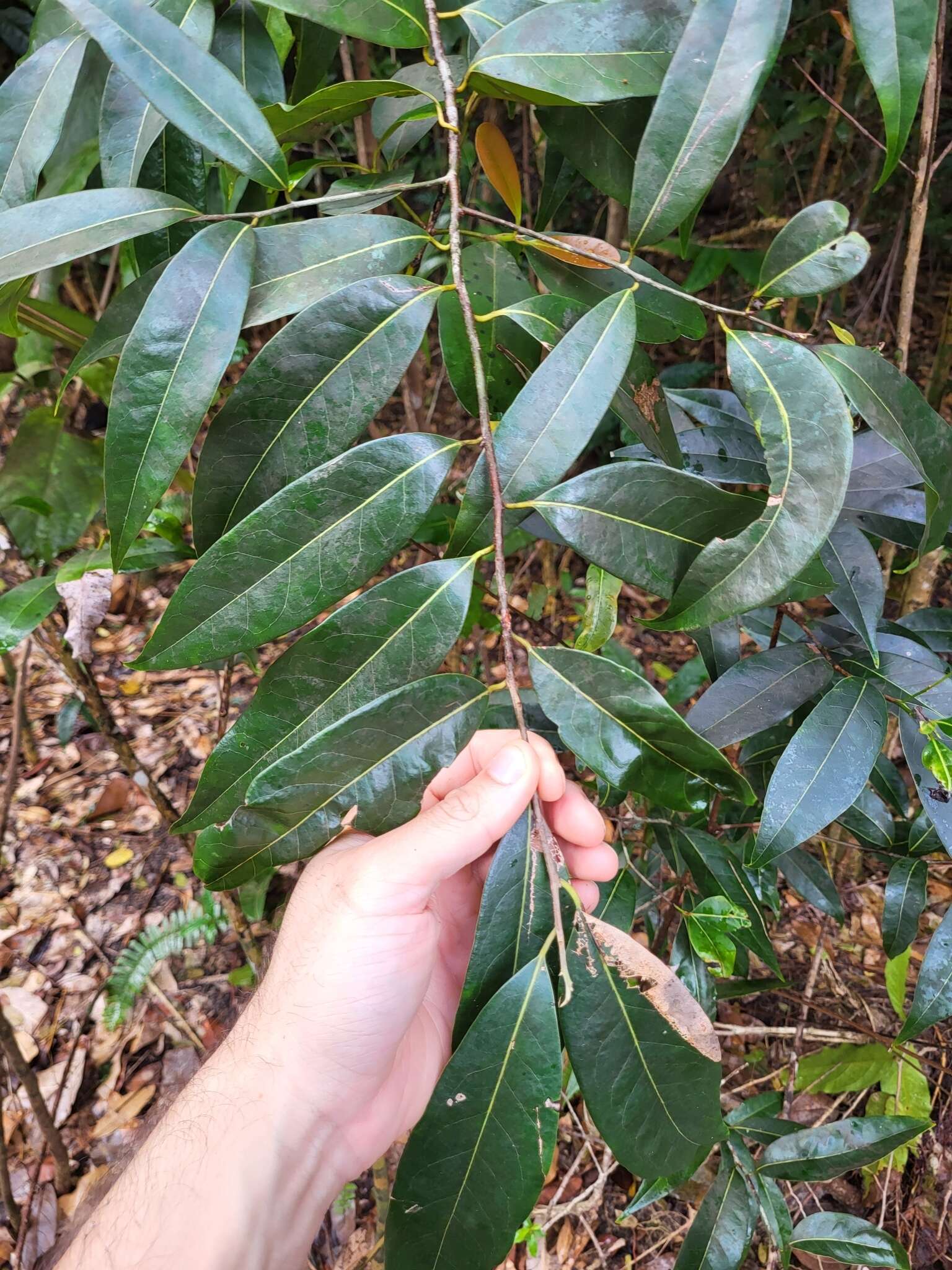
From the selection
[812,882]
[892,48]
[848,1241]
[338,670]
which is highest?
[892,48]

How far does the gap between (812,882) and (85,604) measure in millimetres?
997

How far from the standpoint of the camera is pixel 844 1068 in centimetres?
134

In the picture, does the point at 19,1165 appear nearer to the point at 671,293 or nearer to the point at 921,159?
the point at 671,293

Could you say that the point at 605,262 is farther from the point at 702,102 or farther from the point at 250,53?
the point at 250,53

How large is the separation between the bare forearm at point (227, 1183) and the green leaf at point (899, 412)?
2.44 ft

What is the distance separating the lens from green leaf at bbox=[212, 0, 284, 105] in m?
0.70

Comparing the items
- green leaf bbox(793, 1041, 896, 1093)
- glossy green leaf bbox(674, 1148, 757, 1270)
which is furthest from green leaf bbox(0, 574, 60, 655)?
green leaf bbox(793, 1041, 896, 1093)

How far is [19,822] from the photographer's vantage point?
1863mm

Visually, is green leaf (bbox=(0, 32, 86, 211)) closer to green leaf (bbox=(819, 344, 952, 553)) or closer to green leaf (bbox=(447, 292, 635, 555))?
green leaf (bbox=(447, 292, 635, 555))

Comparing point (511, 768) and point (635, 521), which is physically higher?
point (635, 521)

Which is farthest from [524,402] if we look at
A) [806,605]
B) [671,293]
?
[806,605]

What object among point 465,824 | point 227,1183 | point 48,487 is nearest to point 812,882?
point 465,824

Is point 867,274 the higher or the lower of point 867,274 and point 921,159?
the lower

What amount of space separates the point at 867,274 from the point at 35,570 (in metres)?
2.30
